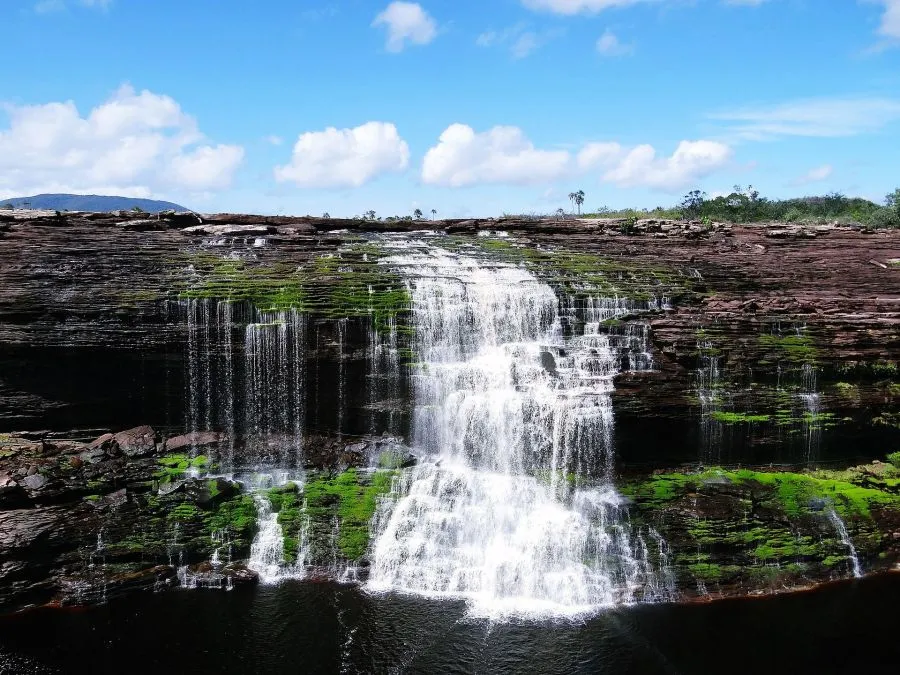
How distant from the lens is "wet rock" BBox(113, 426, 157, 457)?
15969mm

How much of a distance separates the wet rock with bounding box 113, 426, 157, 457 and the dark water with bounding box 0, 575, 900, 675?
3.56 m

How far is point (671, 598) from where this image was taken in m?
14.4

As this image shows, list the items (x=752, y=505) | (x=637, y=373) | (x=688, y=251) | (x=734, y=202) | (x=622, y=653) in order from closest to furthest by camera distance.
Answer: (x=622, y=653) < (x=752, y=505) < (x=637, y=373) < (x=688, y=251) < (x=734, y=202)

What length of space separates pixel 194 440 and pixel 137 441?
1394 millimetres

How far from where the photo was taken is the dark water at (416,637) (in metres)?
11.9

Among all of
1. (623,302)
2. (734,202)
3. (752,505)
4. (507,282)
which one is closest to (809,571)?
(752,505)

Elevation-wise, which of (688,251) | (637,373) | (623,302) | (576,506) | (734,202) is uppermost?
(734,202)

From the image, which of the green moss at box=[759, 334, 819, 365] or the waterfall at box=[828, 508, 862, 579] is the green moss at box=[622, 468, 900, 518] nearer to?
the waterfall at box=[828, 508, 862, 579]

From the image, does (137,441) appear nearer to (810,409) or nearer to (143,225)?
(143,225)

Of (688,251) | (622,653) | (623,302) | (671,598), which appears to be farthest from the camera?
(688,251)

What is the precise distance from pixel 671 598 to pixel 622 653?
2.75 m

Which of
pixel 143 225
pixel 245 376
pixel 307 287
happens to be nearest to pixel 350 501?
pixel 245 376

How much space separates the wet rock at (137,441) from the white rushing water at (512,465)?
627 centimetres

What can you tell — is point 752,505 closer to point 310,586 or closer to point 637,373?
point 637,373
